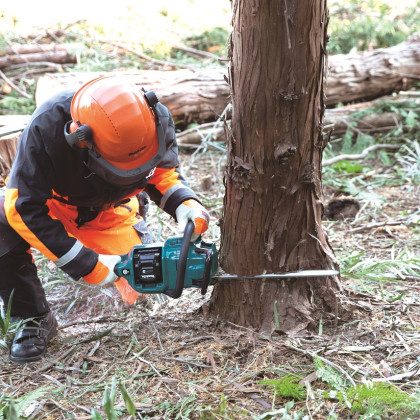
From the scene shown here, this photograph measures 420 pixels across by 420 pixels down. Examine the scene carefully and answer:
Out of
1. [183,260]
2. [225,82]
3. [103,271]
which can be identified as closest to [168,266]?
[183,260]

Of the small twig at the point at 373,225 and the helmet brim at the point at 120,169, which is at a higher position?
the helmet brim at the point at 120,169

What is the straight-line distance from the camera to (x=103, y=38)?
7.91 meters

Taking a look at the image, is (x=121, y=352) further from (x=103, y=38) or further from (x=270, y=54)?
(x=103, y=38)

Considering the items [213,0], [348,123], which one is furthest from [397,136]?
[213,0]

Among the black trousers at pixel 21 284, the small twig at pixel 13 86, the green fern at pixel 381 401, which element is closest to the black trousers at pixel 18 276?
the black trousers at pixel 21 284

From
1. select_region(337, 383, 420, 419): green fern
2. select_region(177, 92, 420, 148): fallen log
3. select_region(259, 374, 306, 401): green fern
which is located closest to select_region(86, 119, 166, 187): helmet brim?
select_region(259, 374, 306, 401): green fern

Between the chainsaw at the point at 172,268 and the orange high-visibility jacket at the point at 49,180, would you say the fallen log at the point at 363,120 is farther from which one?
the chainsaw at the point at 172,268

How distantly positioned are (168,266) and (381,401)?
1.09m

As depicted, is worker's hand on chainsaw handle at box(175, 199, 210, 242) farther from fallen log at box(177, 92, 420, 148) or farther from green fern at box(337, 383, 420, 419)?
fallen log at box(177, 92, 420, 148)

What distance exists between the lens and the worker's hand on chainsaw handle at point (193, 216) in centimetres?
262

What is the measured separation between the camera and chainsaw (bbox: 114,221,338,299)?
2.43 m

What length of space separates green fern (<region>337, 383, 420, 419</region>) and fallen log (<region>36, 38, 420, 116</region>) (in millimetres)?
3841

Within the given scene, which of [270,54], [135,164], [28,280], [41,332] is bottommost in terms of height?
[41,332]

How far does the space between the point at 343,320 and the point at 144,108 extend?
141 centimetres
